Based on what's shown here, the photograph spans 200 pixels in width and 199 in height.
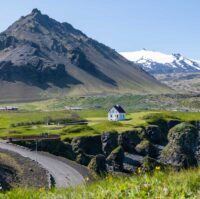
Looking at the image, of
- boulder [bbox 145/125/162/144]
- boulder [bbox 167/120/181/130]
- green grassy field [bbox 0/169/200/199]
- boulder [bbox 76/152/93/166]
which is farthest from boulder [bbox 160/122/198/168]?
green grassy field [bbox 0/169/200/199]

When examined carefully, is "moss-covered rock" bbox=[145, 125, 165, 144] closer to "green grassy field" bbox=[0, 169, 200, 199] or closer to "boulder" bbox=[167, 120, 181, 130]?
"boulder" bbox=[167, 120, 181, 130]

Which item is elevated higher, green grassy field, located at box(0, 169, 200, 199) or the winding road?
green grassy field, located at box(0, 169, 200, 199)

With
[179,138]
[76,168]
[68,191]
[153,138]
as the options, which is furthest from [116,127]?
[68,191]

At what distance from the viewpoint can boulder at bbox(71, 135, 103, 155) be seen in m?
101

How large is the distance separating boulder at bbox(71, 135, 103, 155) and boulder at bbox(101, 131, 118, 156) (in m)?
1.01

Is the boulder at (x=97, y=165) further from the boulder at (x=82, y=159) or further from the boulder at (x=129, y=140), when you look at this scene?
the boulder at (x=129, y=140)

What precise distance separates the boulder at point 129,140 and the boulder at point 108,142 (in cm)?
174

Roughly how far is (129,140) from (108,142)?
8.93m

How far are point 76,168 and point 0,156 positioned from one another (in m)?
11.6

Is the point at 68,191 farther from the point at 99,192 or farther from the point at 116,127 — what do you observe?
the point at 116,127

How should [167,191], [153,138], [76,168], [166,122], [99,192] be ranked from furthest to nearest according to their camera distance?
[166,122]
[153,138]
[76,168]
[99,192]
[167,191]

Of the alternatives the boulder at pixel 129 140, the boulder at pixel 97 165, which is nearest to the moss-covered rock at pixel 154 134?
the boulder at pixel 129 140

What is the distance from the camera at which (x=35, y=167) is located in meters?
62.6

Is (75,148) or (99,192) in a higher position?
(99,192)
